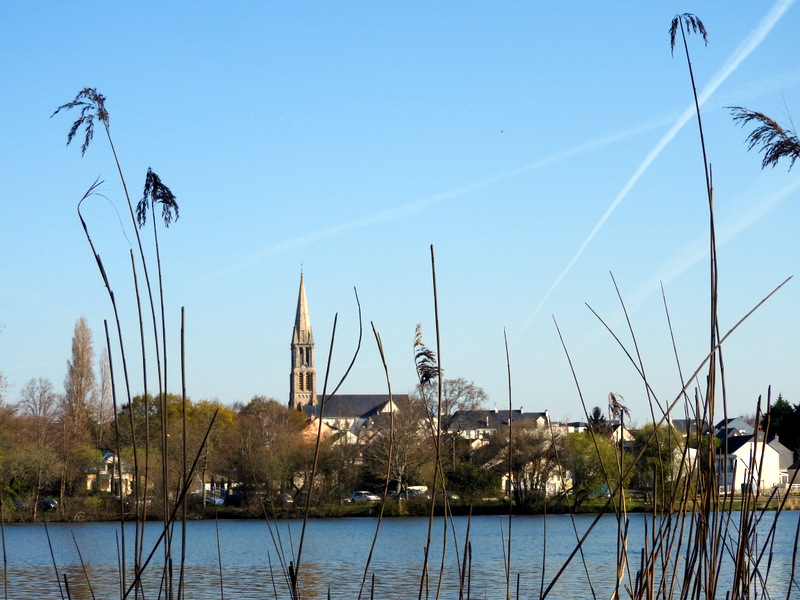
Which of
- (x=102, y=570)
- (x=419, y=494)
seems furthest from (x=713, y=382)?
(x=419, y=494)

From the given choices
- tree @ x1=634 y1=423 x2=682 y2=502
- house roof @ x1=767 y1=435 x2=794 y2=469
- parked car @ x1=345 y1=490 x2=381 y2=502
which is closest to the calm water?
tree @ x1=634 y1=423 x2=682 y2=502


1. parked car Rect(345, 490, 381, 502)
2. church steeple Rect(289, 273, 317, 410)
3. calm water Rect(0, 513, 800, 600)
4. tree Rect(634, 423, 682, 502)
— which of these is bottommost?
calm water Rect(0, 513, 800, 600)

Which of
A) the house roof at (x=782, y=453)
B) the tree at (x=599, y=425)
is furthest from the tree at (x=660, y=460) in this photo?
the house roof at (x=782, y=453)

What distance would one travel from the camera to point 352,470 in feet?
143

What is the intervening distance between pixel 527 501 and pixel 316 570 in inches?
778

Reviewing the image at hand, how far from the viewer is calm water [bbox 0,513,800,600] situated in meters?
19.2

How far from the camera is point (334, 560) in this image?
27219 millimetres

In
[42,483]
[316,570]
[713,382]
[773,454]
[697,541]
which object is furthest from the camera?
[773,454]

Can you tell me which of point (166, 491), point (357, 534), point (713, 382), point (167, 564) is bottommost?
point (357, 534)

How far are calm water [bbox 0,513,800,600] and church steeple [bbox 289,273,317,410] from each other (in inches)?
2964

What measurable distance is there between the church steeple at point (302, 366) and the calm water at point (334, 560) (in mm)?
75295

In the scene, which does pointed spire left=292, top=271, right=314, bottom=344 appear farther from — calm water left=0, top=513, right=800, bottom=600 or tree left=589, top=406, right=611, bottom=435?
calm water left=0, top=513, right=800, bottom=600

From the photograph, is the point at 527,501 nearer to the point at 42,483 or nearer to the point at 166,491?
the point at 42,483

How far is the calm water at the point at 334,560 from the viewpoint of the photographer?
1923 centimetres
